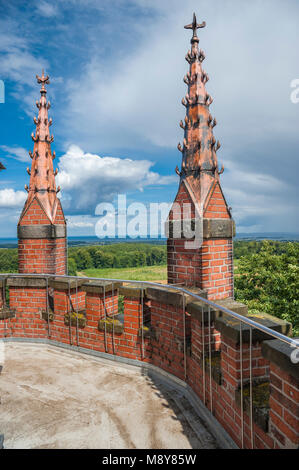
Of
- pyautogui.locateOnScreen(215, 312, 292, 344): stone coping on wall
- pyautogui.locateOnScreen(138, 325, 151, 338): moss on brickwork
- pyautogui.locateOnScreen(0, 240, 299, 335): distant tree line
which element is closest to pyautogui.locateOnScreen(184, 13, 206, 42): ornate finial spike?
pyautogui.locateOnScreen(215, 312, 292, 344): stone coping on wall

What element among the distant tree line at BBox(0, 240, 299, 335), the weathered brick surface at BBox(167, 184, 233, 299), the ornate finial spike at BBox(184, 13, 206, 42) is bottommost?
the distant tree line at BBox(0, 240, 299, 335)

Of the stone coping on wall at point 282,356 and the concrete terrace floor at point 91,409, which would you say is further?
the concrete terrace floor at point 91,409

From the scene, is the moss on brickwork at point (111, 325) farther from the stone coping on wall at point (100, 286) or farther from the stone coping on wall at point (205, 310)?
the stone coping on wall at point (205, 310)

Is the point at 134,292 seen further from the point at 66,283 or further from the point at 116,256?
the point at 116,256

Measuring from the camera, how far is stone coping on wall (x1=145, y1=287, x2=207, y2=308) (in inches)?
143

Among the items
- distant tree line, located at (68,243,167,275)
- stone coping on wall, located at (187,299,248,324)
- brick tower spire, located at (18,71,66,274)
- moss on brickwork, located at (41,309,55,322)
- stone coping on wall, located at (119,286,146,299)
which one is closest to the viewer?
stone coping on wall, located at (187,299,248,324)

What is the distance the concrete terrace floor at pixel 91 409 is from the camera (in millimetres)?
2715

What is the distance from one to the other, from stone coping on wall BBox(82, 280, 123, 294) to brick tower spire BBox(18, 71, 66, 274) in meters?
1.43

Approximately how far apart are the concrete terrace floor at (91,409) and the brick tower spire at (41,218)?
196 cm

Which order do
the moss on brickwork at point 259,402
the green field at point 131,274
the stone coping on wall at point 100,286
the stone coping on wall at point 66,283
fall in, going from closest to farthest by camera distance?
the moss on brickwork at point 259,402 → the stone coping on wall at point 100,286 → the stone coping on wall at point 66,283 → the green field at point 131,274

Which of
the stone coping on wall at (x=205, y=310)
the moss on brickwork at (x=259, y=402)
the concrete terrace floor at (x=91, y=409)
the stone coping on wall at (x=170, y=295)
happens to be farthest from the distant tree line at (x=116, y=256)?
the moss on brickwork at (x=259, y=402)

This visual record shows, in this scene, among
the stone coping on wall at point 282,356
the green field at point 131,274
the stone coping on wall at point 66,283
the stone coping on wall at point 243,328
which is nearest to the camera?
the stone coping on wall at point 282,356

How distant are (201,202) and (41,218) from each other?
11.3ft

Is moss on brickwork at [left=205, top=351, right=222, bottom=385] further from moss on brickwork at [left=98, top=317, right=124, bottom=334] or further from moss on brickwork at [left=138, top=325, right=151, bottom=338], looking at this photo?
moss on brickwork at [left=98, top=317, right=124, bottom=334]
